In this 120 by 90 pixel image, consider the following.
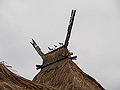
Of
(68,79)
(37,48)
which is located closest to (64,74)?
(68,79)

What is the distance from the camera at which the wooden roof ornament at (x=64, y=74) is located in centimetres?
312

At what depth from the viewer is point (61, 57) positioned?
4508 mm

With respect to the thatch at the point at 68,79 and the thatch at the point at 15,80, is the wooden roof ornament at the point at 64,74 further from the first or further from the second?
the thatch at the point at 15,80

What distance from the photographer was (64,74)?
11.7 ft

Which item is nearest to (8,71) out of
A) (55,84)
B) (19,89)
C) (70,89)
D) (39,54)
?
(19,89)

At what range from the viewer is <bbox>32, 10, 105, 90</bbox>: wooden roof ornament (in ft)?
10.2

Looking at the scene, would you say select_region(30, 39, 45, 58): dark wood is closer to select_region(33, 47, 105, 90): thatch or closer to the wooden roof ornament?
the wooden roof ornament

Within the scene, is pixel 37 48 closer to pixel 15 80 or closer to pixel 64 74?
pixel 64 74

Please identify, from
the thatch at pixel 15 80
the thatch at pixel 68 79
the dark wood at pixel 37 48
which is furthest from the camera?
the dark wood at pixel 37 48

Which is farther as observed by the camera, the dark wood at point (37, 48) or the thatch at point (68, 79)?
the dark wood at point (37, 48)

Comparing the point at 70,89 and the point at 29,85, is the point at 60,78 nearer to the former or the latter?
the point at 70,89

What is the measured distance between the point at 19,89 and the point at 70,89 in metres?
1.70

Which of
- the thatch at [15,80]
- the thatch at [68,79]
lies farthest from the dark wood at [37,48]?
the thatch at [15,80]

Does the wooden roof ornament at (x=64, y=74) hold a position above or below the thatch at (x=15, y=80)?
above
